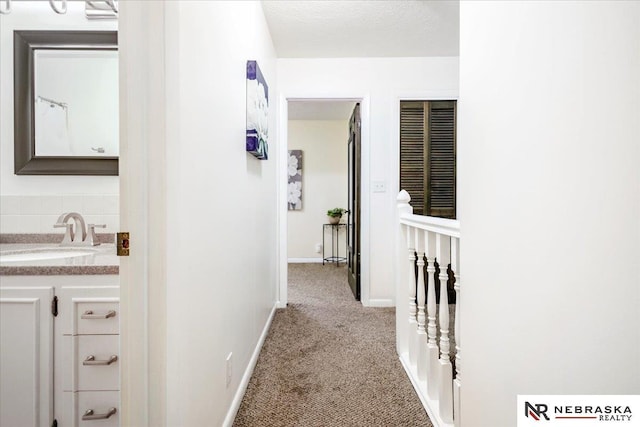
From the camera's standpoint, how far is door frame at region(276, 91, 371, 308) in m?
3.34

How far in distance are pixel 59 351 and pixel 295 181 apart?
4.87 m

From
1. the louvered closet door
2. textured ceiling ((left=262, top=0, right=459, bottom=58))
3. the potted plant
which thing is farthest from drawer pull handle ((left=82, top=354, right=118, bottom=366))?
the potted plant

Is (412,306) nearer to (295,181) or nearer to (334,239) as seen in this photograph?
(334,239)

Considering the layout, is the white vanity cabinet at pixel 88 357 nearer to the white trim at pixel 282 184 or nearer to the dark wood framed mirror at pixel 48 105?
the dark wood framed mirror at pixel 48 105

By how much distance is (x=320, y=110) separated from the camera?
5.22 m

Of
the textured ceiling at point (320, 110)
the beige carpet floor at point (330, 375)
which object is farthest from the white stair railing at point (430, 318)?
the textured ceiling at point (320, 110)

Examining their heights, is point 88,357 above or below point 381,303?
above

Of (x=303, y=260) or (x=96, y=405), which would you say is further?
(x=303, y=260)

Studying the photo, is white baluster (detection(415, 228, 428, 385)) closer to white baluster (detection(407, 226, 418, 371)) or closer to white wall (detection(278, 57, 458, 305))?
white baluster (detection(407, 226, 418, 371))

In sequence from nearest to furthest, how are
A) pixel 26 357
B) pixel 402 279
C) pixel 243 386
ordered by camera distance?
pixel 26 357 < pixel 243 386 < pixel 402 279

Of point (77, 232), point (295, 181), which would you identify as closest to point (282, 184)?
point (77, 232)

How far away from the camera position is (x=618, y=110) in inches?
25.2

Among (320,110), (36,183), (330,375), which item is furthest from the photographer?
(320,110)

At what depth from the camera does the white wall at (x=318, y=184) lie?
593 centimetres
